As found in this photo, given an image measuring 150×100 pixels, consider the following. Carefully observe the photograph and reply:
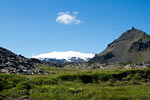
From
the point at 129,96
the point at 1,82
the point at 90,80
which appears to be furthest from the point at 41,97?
the point at 90,80

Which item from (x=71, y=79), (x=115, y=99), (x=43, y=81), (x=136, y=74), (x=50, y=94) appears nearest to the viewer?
(x=115, y=99)

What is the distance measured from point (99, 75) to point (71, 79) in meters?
7.98

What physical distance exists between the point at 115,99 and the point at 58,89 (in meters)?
9.67

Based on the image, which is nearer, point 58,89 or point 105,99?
point 105,99

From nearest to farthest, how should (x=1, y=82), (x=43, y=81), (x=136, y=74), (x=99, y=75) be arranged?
1. (x=1, y=82)
2. (x=43, y=81)
3. (x=99, y=75)
4. (x=136, y=74)

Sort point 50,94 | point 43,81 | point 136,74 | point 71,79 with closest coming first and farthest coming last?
point 50,94
point 43,81
point 71,79
point 136,74

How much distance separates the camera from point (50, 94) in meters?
34.4

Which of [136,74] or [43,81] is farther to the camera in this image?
[136,74]

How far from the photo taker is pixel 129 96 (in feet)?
107

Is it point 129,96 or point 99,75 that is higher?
point 99,75

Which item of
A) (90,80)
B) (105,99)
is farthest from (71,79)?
(105,99)

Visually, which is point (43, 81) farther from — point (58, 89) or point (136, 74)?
point (136, 74)

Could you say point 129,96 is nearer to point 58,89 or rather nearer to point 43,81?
point 58,89

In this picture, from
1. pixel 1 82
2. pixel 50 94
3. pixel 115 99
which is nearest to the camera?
pixel 115 99
